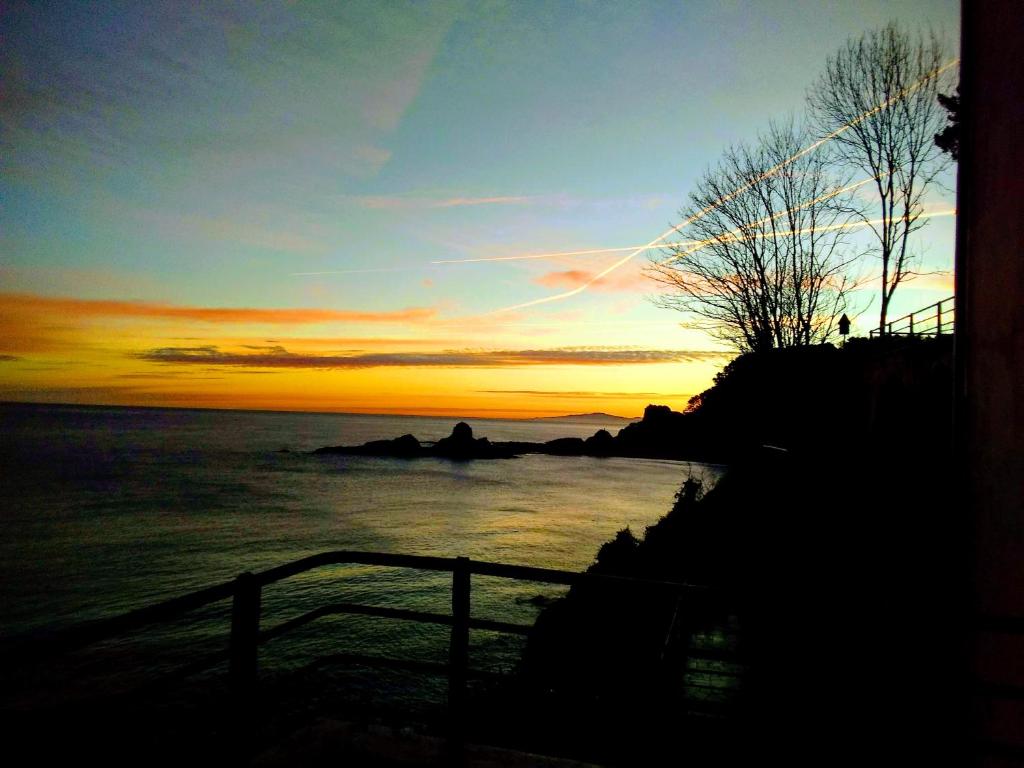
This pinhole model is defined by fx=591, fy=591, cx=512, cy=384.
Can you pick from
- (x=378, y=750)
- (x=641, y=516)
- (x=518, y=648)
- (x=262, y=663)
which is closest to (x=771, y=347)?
(x=518, y=648)

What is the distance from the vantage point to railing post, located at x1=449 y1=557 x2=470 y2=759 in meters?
3.13

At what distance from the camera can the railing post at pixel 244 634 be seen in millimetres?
2756

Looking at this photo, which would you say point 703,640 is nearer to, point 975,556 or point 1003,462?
point 975,556

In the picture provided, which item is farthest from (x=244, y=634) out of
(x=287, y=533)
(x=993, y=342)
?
(x=287, y=533)

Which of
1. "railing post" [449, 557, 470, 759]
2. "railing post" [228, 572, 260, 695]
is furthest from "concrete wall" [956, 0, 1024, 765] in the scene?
"railing post" [228, 572, 260, 695]

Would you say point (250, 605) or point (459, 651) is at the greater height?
point (250, 605)

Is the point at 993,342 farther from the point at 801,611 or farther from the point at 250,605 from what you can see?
the point at 250,605

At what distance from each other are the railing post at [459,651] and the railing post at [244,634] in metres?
0.97

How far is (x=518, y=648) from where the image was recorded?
15.6m

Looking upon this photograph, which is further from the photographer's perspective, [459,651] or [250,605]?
[459,651]

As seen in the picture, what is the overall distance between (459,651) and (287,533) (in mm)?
32257

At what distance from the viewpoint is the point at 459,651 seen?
3.20 metres

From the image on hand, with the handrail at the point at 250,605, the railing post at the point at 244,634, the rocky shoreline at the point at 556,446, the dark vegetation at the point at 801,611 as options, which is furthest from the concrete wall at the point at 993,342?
the rocky shoreline at the point at 556,446

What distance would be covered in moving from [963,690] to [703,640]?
4126 millimetres
